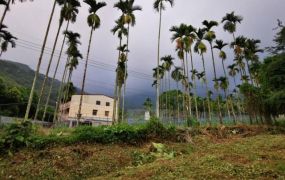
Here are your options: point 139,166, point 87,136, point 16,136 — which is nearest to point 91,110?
point 87,136

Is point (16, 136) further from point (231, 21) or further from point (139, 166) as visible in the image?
point (231, 21)

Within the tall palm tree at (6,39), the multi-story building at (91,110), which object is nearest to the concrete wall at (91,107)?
the multi-story building at (91,110)

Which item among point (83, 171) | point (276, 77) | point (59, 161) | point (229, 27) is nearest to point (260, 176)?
point (83, 171)

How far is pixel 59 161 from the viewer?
16.1m

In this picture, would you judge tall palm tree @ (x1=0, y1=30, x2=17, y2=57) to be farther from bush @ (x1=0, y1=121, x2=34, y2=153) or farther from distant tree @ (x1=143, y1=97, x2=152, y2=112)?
distant tree @ (x1=143, y1=97, x2=152, y2=112)

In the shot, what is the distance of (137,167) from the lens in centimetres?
1457

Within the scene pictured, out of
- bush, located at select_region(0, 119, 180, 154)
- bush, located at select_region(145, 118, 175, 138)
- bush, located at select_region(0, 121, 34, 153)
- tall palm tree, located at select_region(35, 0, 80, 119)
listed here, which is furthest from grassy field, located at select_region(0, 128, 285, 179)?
tall palm tree, located at select_region(35, 0, 80, 119)

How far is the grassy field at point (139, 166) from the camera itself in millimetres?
11539

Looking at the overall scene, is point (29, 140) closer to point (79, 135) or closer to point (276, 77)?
point (79, 135)

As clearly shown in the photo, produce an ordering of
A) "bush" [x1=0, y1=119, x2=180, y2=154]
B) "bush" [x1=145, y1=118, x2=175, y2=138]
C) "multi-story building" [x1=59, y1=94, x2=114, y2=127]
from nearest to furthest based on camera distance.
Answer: "bush" [x1=0, y1=119, x2=180, y2=154], "bush" [x1=145, y1=118, x2=175, y2=138], "multi-story building" [x1=59, y1=94, x2=114, y2=127]

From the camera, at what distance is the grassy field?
1154 cm

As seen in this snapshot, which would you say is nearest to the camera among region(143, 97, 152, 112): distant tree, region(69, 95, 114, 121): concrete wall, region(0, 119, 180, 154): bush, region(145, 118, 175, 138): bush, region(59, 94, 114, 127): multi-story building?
region(0, 119, 180, 154): bush

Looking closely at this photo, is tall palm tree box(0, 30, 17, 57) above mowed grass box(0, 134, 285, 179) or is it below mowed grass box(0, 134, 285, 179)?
above

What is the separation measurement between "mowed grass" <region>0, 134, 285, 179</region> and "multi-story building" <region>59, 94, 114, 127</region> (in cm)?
4732
